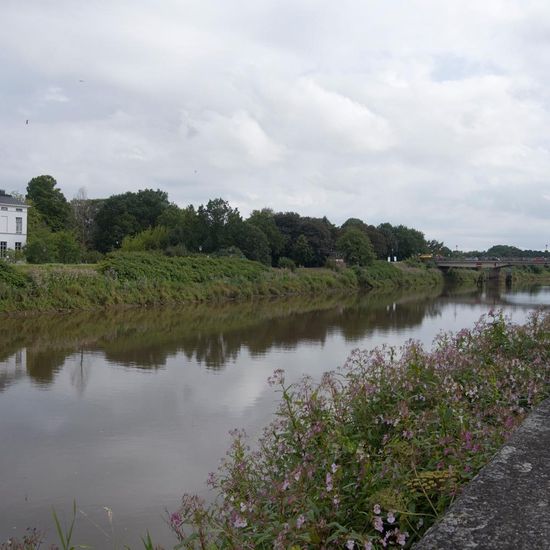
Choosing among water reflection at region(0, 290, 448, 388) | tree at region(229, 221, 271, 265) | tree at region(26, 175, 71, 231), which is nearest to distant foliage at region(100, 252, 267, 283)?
water reflection at region(0, 290, 448, 388)

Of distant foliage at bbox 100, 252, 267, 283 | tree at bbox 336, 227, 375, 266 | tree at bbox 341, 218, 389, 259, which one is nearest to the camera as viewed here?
distant foliage at bbox 100, 252, 267, 283

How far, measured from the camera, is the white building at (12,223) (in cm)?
4975

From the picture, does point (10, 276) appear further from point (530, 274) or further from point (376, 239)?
point (530, 274)

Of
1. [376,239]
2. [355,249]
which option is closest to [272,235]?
[355,249]

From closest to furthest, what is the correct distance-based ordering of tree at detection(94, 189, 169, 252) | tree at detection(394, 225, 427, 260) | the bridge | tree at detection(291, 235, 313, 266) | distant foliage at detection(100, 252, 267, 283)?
distant foliage at detection(100, 252, 267, 283) < tree at detection(291, 235, 313, 266) < tree at detection(94, 189, 169, 252) < the bridge < tree at detection(394, 225, 427, 260)

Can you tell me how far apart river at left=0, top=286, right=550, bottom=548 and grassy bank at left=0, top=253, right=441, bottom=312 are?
224 cm

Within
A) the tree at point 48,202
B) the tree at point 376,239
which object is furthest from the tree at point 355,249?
the tree at point 48,202

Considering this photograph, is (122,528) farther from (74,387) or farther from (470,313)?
(470,313)

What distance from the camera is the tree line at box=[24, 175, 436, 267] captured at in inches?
1997

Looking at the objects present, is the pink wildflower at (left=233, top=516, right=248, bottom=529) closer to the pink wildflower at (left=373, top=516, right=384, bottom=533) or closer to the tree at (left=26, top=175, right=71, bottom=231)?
the pink wildflower at (left=373, top=516, right=384, bottom=533)

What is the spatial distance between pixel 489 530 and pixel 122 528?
467 cm

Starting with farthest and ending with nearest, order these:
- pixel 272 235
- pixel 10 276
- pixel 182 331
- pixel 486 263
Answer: pixel 486 263 → pixel 272 235 → pixel 10 276 → pixel 182 331

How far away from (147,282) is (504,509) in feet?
104

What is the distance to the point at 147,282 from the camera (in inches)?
1297
